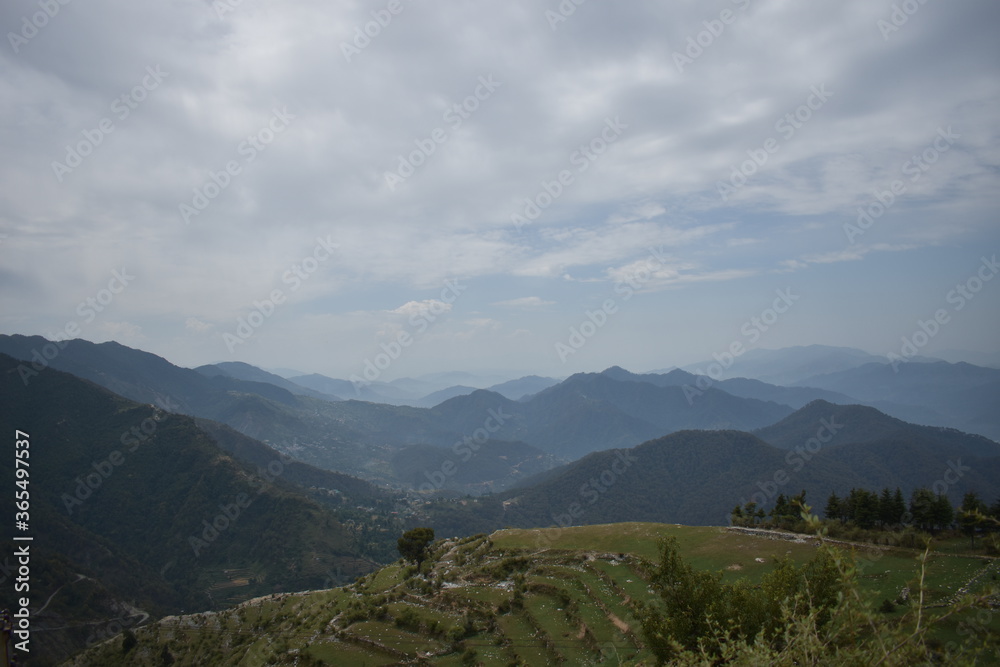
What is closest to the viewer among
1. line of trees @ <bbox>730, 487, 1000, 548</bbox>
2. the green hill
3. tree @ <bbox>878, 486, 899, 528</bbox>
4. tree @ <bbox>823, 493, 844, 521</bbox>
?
line of trees @ <bbox>730, 487, 1000, 548</bbox>

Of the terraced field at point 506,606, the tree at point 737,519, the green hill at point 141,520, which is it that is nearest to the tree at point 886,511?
the tree at point 737,519

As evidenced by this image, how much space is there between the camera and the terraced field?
29.7 m

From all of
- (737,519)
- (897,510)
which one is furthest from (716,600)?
(737,519)

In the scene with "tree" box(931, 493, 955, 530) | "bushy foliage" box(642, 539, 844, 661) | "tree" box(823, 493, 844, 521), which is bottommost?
"tree" box(823, 493, 844, 521)

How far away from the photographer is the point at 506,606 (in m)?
36.8

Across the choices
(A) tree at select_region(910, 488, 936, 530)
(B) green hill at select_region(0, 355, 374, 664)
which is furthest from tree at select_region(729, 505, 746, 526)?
(B) green hill at select_region(0, 355, 374, 664)

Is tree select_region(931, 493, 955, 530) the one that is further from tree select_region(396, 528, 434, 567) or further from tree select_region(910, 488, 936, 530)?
tree select_region(396, 528, 434, 567)

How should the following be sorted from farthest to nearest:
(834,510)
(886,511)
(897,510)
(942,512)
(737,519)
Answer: (737,519) → (834,510) → (886,511) → (897,510) → (942,512)

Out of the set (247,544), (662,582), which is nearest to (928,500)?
(662,582)

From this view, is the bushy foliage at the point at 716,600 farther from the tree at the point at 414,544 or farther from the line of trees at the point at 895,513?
the tree at the point at 414,544

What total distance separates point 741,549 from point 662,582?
21.7 m

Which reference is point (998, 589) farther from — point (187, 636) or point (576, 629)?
point (187, 636)

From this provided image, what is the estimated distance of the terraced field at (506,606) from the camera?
2969 centimetres

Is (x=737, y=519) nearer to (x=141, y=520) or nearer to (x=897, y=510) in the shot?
(x=897, y=510)
